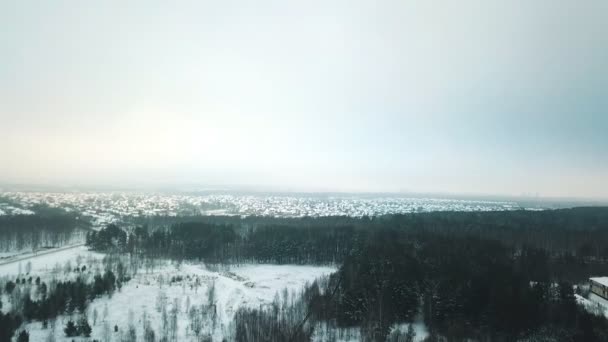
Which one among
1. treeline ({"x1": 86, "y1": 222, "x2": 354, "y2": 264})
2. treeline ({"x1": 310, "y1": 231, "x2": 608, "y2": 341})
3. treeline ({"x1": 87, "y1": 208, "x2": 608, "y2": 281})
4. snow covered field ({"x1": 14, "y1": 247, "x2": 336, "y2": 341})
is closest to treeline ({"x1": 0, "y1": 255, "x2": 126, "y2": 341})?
snow covered field ({"x1": 14, "y1": 247, "x2": 336, "y2": 341})

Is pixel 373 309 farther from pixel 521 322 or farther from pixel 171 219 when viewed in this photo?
pixel 171 219

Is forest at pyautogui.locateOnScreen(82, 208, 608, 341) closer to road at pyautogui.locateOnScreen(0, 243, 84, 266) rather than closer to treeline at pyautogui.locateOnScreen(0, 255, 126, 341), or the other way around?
road at pyautogui.locateOnScreen(0, 243, 84, 266)

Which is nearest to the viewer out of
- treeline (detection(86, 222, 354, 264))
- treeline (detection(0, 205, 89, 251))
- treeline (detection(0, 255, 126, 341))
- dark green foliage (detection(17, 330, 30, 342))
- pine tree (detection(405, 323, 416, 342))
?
dark green foliage (detection(17, 330, 30, 342))

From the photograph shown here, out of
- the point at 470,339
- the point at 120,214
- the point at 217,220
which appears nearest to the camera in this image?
the point at 470,339

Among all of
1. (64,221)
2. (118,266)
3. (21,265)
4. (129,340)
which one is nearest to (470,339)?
(129,340)

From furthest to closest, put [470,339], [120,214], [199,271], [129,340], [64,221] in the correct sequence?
[120,214] → [64,221] → [199,271] → [470,339] → [129,340]

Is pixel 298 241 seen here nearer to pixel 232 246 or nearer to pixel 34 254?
pixel 232 246
